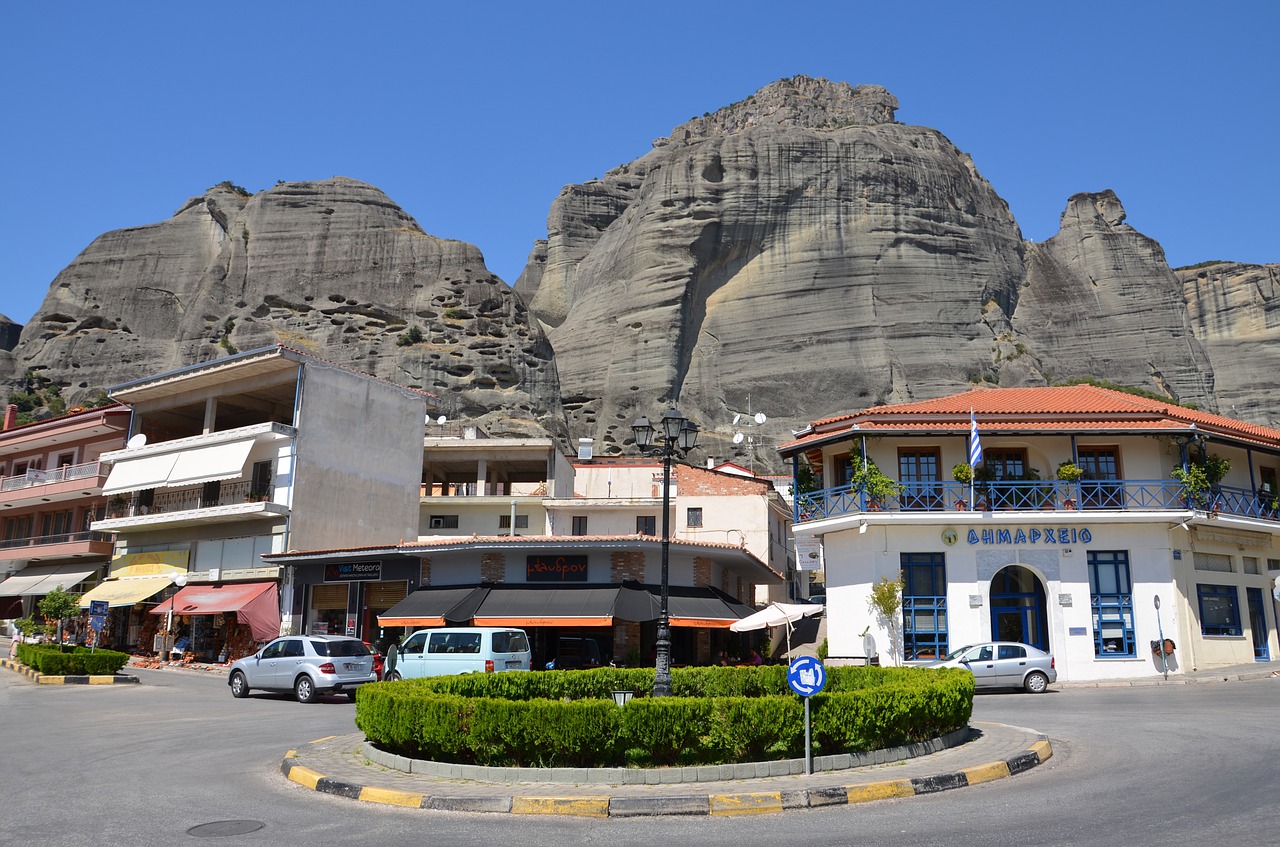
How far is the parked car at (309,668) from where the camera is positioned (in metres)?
23.2

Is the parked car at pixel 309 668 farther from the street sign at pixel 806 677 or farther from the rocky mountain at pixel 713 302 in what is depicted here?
the rocky mountain at pixel 713 302

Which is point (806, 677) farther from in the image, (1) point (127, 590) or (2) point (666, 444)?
(1) point (127, 590)

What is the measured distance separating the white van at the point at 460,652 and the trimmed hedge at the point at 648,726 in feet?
31.6

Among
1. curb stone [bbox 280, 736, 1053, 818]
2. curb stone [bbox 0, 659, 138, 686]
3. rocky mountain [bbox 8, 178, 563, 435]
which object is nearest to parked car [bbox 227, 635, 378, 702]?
curb stone [bbox 0, 659, 138, 686]

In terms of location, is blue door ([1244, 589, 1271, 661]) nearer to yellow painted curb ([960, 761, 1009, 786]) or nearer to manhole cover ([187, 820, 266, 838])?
yellow painted curb ([960, 761, 1009, 786])

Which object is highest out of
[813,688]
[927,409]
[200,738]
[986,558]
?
[927,409]

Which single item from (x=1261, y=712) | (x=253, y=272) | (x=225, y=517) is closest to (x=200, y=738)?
(x=1261, y=712)

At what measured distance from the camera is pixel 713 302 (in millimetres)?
104312

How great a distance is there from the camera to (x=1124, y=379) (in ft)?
350

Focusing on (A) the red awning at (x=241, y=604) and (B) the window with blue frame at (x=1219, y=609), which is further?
(A) the red awning at (x=241, y=604)

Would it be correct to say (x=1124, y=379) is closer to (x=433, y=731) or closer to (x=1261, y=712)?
(x=1261, y=712)

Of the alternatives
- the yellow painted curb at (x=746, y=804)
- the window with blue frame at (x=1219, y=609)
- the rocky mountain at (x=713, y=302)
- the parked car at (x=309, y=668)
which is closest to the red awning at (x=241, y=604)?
the parked car at (x=309, y=668)

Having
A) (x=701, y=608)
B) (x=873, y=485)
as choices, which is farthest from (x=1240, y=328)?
(x=701, y=608)

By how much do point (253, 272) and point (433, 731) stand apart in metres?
92.5
